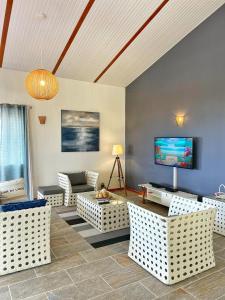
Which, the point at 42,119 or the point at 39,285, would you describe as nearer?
the point at 39,285

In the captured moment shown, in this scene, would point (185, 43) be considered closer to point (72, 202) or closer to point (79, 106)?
point (79, 106)

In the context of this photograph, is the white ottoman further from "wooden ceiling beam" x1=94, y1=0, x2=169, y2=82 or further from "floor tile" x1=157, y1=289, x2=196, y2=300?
"floor tile" x1=157, y1=289, x2=196, y2=300

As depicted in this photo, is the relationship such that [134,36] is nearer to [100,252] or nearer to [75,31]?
[75,31]

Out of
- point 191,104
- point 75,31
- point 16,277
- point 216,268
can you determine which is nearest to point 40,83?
point 75,31

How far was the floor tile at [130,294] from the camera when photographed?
2258 millimetres

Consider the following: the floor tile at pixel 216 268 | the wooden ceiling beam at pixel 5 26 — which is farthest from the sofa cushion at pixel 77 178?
the floor tile at pixel 216 268

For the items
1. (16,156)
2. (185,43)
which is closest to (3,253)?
(16,156)

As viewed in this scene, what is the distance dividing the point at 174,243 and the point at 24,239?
65.8 inches

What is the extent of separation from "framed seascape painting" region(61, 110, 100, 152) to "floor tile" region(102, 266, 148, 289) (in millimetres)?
3888

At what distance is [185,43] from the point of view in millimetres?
4949

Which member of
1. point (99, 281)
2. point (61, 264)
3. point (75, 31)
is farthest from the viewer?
point (75, 31)

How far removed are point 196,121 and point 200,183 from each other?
1242mm

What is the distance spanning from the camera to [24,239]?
8.89 feet

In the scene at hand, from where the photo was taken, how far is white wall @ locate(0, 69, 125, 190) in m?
5.49
